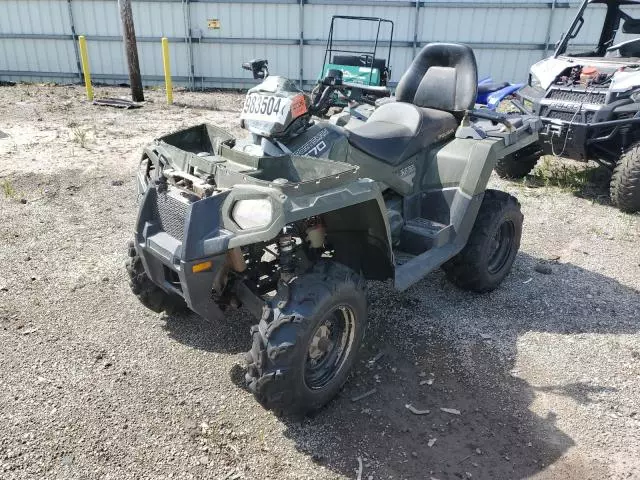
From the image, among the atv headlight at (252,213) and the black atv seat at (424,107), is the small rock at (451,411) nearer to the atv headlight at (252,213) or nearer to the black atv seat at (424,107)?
the atv headlight at (252,213)

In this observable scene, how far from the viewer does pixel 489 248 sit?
13.5 feet

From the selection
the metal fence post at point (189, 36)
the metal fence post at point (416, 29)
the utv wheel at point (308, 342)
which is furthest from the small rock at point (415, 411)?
the metal fence post at point (189, 36)

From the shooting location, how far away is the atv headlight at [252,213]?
2.49 meters

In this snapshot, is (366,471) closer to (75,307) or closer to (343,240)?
(343,240)

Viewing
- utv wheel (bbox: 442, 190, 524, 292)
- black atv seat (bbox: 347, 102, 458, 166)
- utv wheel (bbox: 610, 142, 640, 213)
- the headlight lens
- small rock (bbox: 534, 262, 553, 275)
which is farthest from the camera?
the headlight lens

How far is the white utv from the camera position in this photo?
595 centimetres

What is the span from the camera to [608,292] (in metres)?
4.41

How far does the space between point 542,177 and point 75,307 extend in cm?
599

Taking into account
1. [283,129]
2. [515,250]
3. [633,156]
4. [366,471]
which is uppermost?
[283,129]

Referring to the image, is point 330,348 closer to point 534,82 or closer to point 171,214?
point 171,214

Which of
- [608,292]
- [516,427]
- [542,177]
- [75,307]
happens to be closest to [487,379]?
[516,427]

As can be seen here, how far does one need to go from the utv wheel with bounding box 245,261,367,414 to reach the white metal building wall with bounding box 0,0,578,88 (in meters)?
11.8

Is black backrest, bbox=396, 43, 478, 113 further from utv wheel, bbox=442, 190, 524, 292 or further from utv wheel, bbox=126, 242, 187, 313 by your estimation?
utv wheel, bbox=126, 242, 187, 313

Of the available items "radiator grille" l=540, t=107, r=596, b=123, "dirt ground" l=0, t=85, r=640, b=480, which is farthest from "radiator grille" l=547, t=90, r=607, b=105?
"dirt ground" l=0, t=85, r=640, b=480
